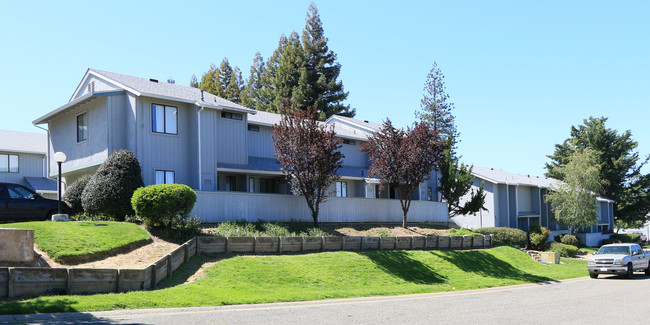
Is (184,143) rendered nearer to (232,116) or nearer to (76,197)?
(232,116)

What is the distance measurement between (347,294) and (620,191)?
2319 inches

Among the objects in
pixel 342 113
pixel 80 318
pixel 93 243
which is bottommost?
pixel 80 318

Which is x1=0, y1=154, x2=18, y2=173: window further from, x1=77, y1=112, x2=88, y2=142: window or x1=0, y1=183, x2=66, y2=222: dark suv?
x1=0, y1=183, x2=66, y2=222: dark suv

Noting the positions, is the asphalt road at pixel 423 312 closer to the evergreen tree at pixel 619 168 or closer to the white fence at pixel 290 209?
the white fence at pixel 290 209

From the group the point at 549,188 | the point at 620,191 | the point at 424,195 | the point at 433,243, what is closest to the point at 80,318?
the point at 433,243

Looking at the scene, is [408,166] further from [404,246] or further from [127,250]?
[127,250]

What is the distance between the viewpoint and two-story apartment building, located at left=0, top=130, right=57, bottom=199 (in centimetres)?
3919

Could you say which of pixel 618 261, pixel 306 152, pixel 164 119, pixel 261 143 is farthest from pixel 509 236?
pixel 164 119

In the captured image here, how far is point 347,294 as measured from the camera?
688 inches

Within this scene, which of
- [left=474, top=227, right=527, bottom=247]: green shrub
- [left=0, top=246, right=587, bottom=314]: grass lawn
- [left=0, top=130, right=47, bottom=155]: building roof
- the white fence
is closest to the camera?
[left=0, top=246, right=587, bottom=314]: grass lawn

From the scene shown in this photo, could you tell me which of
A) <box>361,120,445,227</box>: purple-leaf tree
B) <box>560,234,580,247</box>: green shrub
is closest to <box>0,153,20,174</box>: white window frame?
<box>361,120,445,227</box>: purple-leaf tree

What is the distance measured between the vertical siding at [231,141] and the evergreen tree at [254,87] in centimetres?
3296

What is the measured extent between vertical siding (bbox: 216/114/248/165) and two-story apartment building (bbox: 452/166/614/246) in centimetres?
2188

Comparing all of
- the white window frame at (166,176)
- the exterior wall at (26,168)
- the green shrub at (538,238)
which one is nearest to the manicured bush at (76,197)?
the white window frame at (166,176)
